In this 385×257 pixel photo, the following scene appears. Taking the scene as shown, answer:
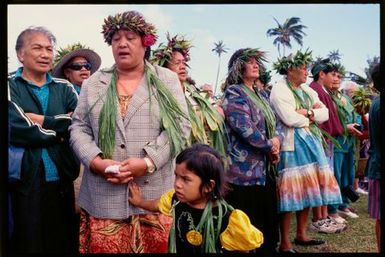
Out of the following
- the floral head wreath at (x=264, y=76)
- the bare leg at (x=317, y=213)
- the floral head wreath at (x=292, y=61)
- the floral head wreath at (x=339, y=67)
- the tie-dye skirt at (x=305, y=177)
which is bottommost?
the bare leg at (x=317, y=213)

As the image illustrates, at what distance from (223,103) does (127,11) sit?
Result: 0.97 m

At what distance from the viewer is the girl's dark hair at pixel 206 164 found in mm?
4371

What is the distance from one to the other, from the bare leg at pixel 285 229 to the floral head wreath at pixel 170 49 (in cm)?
137

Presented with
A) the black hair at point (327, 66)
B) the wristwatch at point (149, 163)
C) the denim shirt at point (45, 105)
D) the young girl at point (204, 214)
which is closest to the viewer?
the young girl at point (204, 214)

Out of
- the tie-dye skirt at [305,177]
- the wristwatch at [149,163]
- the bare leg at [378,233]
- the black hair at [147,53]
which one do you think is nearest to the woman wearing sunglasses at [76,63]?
the black hair at [147,53]

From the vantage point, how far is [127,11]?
15.6 feet

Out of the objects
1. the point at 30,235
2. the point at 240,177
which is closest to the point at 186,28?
Answer: the point at 240,177

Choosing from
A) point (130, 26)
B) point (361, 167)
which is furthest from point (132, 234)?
point (361, 167)

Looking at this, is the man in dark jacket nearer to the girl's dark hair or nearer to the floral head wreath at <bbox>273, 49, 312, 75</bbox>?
the girl's dark hair

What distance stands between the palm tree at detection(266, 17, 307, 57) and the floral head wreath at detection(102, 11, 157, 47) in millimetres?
862

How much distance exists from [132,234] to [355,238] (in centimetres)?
166

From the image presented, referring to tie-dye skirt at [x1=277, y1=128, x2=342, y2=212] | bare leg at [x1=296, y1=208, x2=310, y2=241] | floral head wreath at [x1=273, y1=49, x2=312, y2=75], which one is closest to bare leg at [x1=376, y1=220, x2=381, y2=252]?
tie-dye skirt at [x1=277, y1=128, x2=342, y2=212]

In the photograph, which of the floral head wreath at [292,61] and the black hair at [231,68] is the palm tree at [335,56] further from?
the black hair at [231,68]

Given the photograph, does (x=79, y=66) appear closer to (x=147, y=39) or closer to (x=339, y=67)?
(x=147, y=39)
